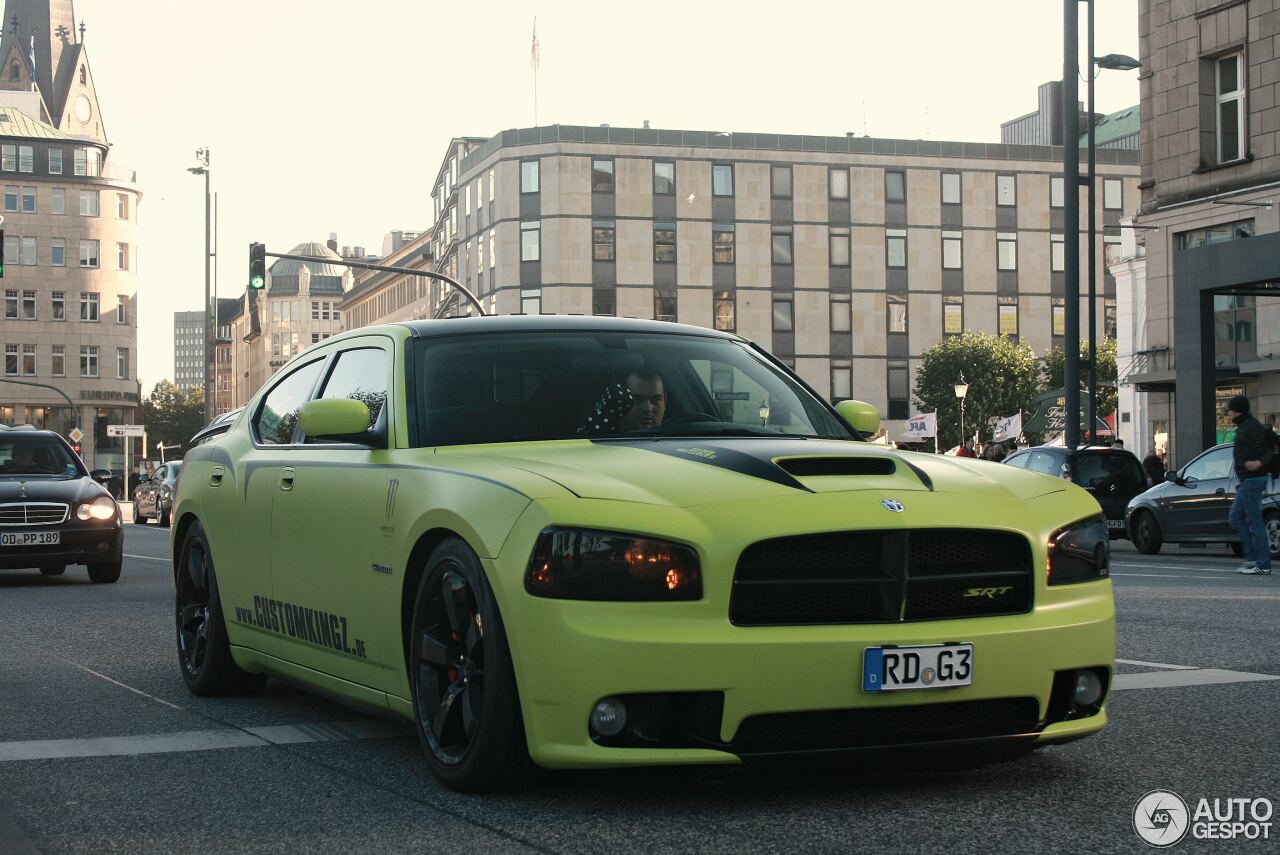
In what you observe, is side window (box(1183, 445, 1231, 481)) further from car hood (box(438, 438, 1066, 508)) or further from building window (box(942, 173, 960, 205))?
building window (box(942, 173, 960, 205))

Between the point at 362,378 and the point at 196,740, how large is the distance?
4.73ft

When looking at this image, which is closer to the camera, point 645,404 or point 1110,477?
point 645,404

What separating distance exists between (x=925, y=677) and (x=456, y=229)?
81099mm

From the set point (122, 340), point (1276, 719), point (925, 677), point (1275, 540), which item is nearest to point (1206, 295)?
point (1275, 540)

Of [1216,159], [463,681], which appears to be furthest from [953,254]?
[463,681]

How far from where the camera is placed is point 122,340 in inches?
4158

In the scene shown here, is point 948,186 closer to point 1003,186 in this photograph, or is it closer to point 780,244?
point 1003,186

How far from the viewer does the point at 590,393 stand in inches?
231

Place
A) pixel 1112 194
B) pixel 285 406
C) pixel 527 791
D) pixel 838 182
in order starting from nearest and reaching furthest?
pixel 527 791
pixel 285 406
pixel 838 182
pixel 1112 194

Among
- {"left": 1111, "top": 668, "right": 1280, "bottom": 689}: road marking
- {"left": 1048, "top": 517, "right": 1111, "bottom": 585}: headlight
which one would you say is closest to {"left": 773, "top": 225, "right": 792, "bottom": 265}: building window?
{"left": 1111, "top": 668, "right": 1280, "bottom": 689}: road marking

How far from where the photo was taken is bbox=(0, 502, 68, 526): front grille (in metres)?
16.1

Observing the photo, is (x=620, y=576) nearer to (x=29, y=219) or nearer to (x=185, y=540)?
(x=185, y=540)

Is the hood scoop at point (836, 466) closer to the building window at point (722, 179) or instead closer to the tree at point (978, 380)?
the tree at point (978, 380)

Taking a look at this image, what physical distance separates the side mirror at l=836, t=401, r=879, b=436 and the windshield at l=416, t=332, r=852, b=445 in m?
0.13
